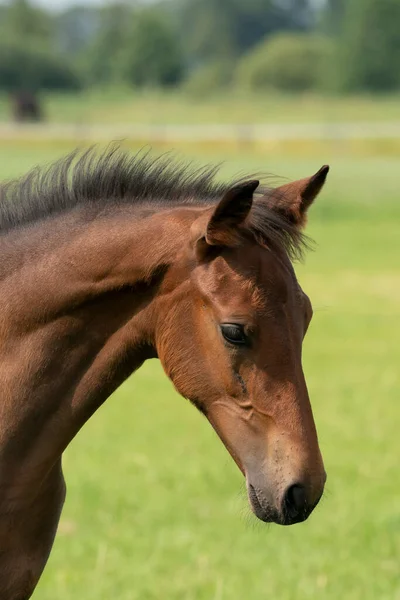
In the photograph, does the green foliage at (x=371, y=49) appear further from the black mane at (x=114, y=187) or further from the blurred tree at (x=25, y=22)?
the black mane at (x=114, y=187)

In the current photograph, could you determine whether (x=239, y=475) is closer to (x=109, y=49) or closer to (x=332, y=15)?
(x=109, y=49)

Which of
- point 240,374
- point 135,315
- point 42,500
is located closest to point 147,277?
point 135,315

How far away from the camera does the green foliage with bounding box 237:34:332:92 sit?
265 feet

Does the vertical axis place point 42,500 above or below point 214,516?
above

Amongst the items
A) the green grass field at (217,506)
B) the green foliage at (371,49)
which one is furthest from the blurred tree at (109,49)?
the green grass field at (217,506)

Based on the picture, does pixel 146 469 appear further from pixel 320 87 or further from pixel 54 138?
pixel 320 87

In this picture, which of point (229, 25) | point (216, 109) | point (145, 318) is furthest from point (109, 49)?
point (145, 318)

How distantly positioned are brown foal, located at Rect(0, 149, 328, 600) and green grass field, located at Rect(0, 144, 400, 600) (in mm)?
315

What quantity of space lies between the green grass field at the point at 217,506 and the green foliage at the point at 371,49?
61.3 meters

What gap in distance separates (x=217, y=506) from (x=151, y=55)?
260 ft

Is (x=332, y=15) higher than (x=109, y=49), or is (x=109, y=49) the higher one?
(x=109, y=49)

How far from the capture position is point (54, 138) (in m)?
36.0

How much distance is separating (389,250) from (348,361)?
7.89m

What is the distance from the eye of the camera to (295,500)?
2.77 meters
